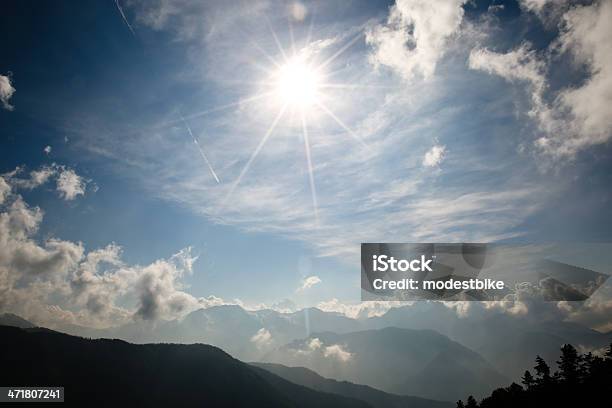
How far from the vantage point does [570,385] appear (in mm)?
72188

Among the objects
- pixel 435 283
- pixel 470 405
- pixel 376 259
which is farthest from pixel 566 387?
pixel 376 259

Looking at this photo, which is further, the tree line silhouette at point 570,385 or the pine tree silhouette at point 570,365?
the pine tree silhouette at point 570,365

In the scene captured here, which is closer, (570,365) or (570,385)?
(570,385)

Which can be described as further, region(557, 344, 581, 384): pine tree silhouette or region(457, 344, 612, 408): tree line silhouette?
region(557, 344, 581, 384): pine tree silhouette

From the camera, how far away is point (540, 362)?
82.9 m

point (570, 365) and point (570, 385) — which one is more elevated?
point (570, 365)

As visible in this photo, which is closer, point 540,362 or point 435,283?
point 435,283

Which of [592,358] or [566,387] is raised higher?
[592,358]

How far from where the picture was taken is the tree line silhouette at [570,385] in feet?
214

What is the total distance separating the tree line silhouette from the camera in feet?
214

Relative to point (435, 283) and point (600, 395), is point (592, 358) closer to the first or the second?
point (600, 395)

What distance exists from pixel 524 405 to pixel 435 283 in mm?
48422

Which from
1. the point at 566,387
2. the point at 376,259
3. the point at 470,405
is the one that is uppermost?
the point at 376,259

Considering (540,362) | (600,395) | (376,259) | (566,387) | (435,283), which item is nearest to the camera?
(435,283)
